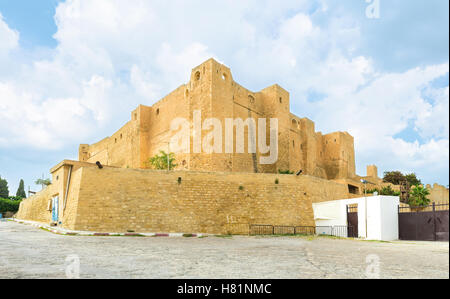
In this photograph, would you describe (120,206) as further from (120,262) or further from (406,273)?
(406,273)

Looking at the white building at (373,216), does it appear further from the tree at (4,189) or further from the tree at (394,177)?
the tree at (4,189)

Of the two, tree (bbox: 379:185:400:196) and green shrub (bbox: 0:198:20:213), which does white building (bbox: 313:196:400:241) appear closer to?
tree (bbox: 379:185:400:196)

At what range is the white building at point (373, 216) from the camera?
15.4m

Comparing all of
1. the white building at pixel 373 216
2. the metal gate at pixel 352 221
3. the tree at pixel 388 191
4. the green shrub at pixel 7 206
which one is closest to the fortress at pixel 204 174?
the white building at pixel 373 216

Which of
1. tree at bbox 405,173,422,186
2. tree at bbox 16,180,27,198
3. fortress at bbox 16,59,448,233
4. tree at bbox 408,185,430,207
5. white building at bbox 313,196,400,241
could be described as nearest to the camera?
white building at bbox 313,196,400,241

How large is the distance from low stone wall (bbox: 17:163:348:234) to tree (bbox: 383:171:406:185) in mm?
32995

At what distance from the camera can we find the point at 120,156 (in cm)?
4459

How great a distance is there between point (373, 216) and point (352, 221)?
2.70 meters

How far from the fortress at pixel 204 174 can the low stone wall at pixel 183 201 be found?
6cm

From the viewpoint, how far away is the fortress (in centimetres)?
1848

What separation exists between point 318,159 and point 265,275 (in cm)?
4384

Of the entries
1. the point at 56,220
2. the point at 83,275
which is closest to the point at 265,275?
the point at 83,275

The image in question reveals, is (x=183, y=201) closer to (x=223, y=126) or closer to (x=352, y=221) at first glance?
(x=352, y=221)

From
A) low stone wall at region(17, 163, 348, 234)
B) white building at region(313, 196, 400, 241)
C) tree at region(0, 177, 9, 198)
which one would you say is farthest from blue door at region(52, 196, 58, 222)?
tree at region(0, 177, 9, 198)
